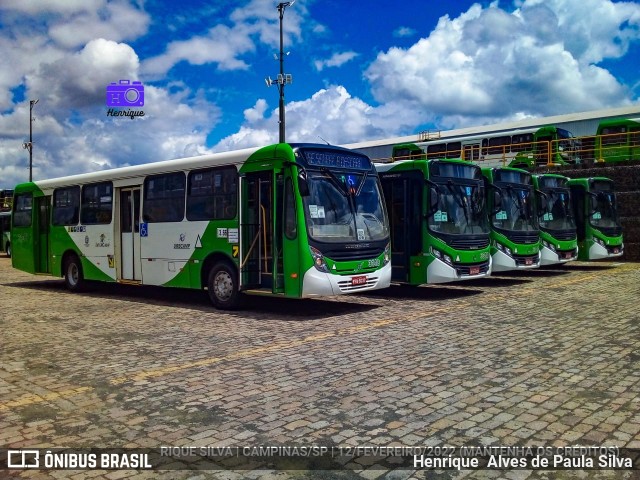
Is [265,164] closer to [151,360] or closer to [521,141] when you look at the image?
[151,360]

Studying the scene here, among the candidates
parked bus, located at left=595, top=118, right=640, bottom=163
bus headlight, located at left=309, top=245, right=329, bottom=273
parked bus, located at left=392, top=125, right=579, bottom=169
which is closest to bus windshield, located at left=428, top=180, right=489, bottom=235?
bus headlight, located at left=309, top=245, right=329, bottom=273

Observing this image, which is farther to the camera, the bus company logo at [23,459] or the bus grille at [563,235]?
the bus grille at [563,235]

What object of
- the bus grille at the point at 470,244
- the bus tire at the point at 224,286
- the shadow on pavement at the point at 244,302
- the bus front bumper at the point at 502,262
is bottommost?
the shadow on pavement at the point at 244,302

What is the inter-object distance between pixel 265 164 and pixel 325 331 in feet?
11.1

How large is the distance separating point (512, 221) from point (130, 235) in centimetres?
957

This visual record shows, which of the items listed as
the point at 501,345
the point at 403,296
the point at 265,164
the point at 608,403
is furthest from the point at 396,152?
the point at 608,403

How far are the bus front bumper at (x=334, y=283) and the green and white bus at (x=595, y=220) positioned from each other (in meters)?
11.4

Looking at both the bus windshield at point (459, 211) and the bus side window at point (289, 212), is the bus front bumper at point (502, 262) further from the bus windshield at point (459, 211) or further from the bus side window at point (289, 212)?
the bus side window at point (289, 212)

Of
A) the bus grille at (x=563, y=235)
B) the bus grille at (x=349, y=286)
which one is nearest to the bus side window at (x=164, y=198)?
the bus grille at (x=349, y=286)

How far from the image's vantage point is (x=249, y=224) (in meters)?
11.4

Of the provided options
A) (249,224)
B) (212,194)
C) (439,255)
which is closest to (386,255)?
(439,255)

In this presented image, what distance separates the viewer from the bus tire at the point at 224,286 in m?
11.5

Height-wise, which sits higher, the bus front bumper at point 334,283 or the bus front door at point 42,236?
the bus front door at point 42,236

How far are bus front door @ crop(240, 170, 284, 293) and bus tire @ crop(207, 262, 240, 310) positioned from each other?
13.1 inches
